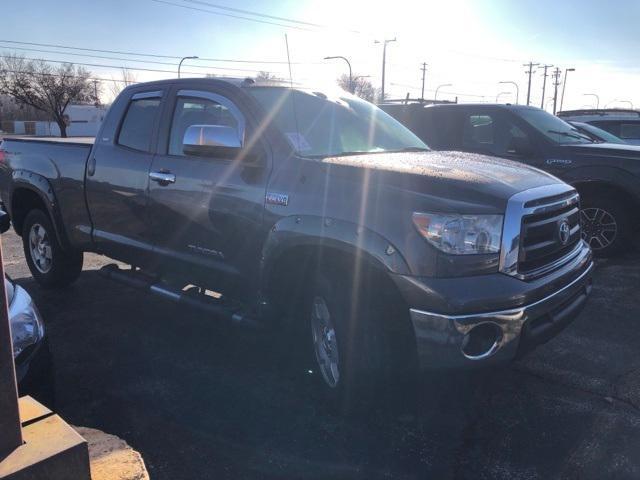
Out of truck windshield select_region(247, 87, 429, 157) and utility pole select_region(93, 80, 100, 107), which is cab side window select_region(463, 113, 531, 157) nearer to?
truck windshield select_region(247, 87, 429, 157)

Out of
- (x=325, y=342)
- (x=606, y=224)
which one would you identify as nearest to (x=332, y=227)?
(x=325, y=342)

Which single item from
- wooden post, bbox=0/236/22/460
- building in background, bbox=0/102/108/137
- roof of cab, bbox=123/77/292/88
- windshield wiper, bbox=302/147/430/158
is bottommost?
Result: building in background, bbox=0/102/108/137

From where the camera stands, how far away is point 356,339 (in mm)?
3080

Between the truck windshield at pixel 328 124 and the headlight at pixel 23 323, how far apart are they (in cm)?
180

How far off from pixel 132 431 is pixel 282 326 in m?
1.17

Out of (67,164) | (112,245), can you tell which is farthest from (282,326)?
(67,164)

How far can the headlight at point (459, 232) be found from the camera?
2.84 meters

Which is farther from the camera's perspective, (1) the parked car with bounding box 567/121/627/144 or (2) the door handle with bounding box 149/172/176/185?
(1) the parked car with bounding box 567/121/627/144

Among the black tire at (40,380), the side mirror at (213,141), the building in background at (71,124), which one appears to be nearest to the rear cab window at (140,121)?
the side mirror at (213,141)

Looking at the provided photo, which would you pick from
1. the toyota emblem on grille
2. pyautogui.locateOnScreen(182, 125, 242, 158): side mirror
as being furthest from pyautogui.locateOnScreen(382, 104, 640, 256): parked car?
pyautogui.locateOnScreen(182, 125, 242, 158): side mirror

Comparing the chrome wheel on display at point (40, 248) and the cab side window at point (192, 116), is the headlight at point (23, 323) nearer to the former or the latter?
the cab side window at point (192, 116)

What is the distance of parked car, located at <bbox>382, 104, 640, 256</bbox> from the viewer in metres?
6.54

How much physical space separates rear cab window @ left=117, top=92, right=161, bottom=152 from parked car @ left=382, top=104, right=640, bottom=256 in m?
4.24

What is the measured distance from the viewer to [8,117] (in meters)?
89.8
